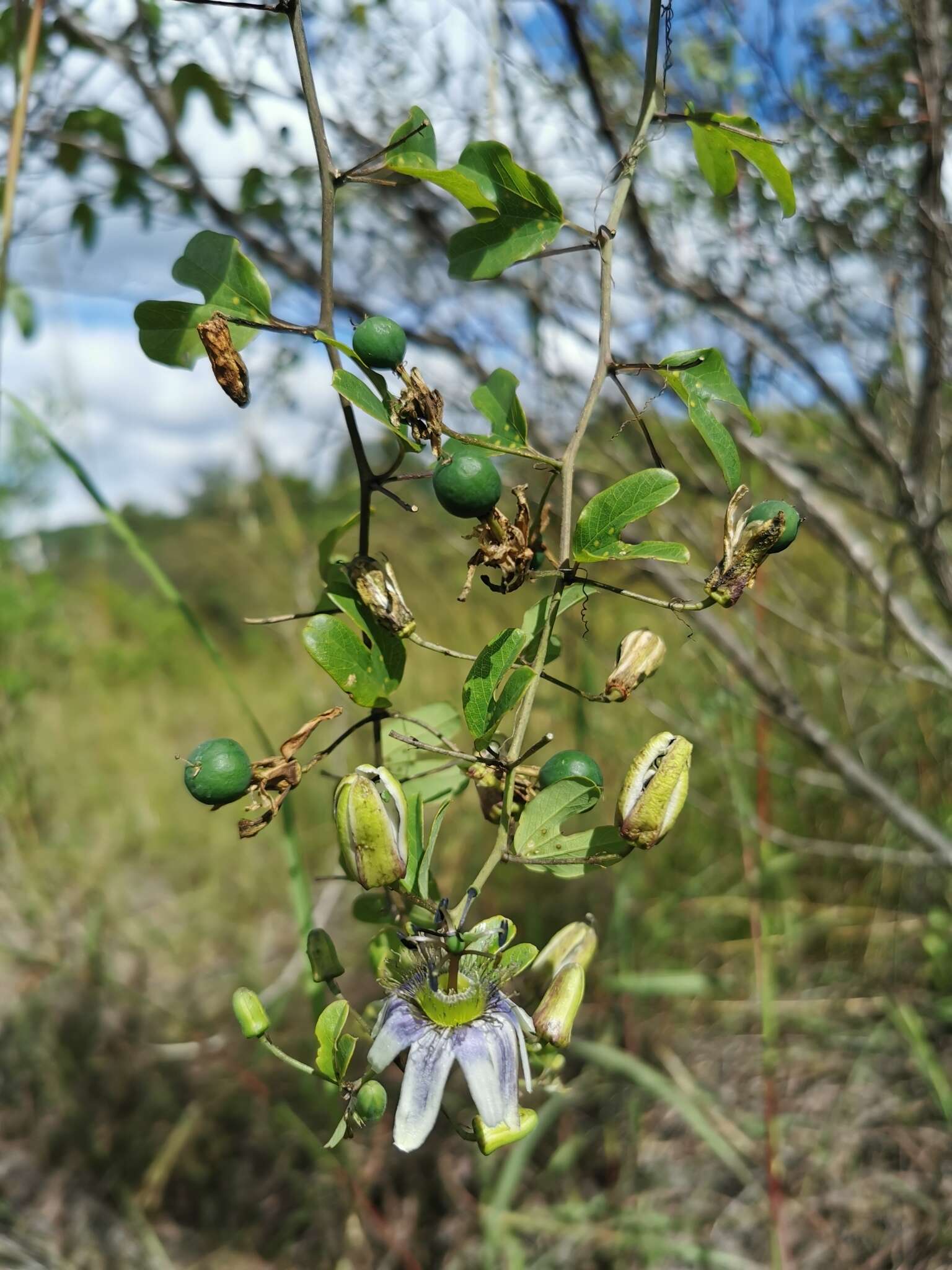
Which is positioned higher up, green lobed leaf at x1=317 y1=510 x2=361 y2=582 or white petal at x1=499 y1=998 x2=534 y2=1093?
green lobed leaf at x1=317 y1=510 x2=361 y2=582

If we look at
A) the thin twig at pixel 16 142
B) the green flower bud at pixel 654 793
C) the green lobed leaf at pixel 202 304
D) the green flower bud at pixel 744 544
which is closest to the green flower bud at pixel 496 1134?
the green flower bud at pixel 654 793

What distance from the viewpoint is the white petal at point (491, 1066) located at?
328 millimetres

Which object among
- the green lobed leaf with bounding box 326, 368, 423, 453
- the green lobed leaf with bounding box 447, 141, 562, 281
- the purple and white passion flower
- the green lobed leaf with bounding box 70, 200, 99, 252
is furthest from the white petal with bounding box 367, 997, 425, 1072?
the green lobed leaf with bounding box 70, 200, 99, 252

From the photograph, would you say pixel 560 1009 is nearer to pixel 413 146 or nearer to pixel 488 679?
pixel 488 679

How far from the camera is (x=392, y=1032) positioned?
0.34 metres

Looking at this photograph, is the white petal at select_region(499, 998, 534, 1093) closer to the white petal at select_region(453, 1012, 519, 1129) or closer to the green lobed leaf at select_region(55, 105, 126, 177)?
the white petal at select_region(453, 1012, 519, 1129)

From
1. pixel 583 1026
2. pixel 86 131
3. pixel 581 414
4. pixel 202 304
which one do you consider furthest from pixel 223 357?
pixel 583 1026

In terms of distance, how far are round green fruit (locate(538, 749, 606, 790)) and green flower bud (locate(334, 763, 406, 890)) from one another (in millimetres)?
70

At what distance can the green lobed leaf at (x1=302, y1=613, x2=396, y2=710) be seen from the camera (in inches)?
14.7

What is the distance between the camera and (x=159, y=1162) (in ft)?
4.23

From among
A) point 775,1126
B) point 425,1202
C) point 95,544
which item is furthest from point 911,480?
point 95,544

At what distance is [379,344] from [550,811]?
0.19 metres

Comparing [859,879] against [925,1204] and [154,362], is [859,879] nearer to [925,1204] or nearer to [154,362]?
[925,1204]

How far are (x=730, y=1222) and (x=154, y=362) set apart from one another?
1.24 metres
